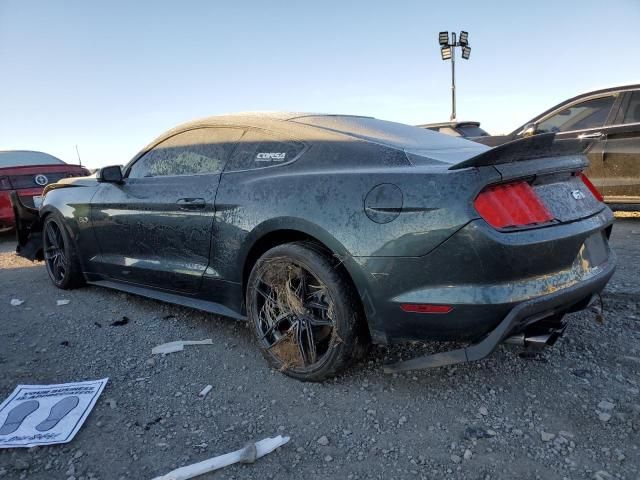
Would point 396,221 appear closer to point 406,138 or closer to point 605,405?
point 406,138

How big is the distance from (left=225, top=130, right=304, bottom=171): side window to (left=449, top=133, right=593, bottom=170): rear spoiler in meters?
0.98

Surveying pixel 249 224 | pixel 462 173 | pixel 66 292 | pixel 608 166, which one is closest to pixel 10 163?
pixel 66 292

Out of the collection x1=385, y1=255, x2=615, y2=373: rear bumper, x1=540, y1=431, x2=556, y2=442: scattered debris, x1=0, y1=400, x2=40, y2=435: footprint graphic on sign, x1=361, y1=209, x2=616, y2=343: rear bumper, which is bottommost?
x1=540, y1=431, x2=556, y2=442: scattered debris

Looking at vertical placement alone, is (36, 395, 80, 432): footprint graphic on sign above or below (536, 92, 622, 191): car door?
below

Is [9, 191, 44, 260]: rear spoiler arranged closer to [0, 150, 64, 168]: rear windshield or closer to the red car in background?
the red car in background

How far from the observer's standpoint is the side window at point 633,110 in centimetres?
545

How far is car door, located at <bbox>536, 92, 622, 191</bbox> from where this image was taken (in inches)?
224

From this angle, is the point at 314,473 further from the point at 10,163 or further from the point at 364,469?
the point at 10,163

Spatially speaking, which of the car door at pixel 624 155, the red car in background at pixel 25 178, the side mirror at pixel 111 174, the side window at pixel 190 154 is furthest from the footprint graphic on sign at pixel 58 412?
the car door at pixel 624 155

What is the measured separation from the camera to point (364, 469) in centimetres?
181

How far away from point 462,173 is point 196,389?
5.68ft

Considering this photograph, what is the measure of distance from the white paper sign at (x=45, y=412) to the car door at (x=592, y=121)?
5.56m

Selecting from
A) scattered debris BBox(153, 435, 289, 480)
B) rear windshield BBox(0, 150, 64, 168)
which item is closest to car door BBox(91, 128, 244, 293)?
scattered debris BBox(153, 435, 289, 480)

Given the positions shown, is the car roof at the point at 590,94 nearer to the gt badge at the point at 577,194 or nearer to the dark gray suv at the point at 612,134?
the dark gray suv at the point at 612,134
